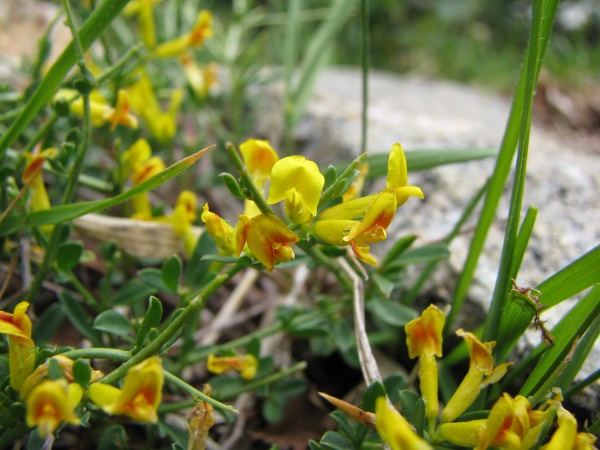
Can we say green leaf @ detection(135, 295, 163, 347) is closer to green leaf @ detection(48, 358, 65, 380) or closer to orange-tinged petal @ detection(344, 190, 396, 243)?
green leaf @ detection(48, 358, 65, 380)

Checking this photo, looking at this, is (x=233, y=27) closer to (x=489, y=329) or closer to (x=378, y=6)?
(x=489, y=329)

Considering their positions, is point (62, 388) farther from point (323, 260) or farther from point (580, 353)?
point (580, 353)

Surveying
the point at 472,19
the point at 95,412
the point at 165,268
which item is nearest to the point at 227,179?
the point at 165,268

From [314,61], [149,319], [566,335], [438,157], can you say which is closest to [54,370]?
[149,319]

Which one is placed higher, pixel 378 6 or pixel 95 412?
pixel 378 6

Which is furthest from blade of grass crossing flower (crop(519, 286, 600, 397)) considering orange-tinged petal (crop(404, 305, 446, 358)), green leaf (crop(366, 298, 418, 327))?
green leaf (crop(366, 298, 418, 327))

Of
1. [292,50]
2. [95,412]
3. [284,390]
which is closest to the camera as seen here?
[95,412]

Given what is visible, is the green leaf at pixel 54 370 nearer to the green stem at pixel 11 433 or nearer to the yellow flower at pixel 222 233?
the green stem at pixel 11 433
